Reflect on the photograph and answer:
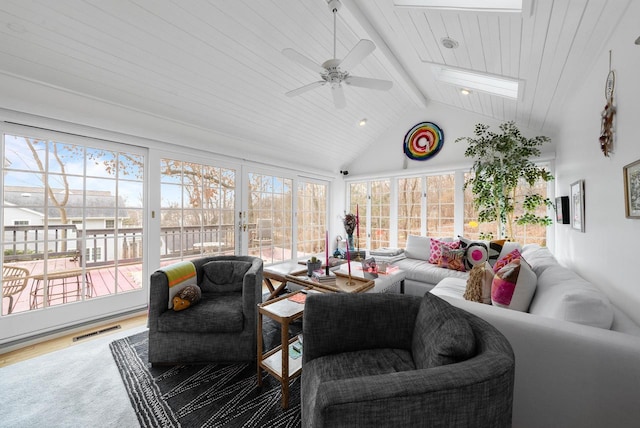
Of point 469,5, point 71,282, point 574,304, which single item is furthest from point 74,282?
point 469,5

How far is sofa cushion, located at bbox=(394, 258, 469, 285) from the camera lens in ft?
10.1

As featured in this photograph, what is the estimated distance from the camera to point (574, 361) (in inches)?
43.5

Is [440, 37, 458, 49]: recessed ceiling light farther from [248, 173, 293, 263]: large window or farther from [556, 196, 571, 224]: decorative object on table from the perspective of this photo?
[248, 173, 293, 263]: large window

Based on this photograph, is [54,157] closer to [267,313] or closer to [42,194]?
[42,194]

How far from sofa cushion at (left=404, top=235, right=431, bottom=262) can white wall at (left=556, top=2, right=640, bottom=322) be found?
160 centimetres

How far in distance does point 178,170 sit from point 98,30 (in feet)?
5.09

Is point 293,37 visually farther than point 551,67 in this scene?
Yes

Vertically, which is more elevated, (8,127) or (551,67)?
(551,67)

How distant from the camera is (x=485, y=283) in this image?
1823mm

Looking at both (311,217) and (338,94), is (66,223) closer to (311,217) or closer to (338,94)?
(338,94)

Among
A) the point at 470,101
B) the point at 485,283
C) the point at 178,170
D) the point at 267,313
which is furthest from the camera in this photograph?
the point at 470,101

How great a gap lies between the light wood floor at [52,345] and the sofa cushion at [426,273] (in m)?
3.07

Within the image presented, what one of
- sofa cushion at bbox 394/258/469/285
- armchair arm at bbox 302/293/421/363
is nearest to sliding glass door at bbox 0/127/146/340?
armchair arm at bbox 302/293/421/363

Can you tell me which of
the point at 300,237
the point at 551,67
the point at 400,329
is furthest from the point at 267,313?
the point at 300,237
